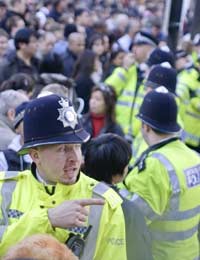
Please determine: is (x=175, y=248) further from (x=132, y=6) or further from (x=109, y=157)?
(x=132, y=6)

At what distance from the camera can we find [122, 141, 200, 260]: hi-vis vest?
12.2 ft

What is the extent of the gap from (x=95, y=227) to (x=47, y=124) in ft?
1.58

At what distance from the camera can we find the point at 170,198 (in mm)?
3768

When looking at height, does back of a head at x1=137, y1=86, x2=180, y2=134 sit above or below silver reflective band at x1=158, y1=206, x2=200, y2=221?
above

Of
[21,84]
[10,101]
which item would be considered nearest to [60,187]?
[10,101]

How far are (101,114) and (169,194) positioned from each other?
2268mm

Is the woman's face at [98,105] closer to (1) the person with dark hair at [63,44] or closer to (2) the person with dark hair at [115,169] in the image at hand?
(2) the person with dark hair at [115,169]

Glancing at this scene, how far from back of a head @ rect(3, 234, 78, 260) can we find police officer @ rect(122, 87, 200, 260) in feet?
5.68

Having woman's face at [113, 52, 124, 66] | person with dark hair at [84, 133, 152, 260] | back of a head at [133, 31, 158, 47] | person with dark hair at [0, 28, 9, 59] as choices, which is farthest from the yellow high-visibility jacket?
woman's face at [113, 52, 124, 66]

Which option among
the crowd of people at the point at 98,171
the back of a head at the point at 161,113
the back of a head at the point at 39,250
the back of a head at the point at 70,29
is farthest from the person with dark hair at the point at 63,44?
the back of a head at the point at 39,250

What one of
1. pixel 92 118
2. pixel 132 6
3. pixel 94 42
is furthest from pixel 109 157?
pixel 132 6

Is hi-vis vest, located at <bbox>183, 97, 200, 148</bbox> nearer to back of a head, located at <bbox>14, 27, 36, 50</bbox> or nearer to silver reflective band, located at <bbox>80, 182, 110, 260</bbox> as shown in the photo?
back of a head, located at <bbox>14, 27, 36, 50</bbox>

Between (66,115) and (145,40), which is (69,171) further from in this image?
(145,40)

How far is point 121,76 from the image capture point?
7688 millimetres
